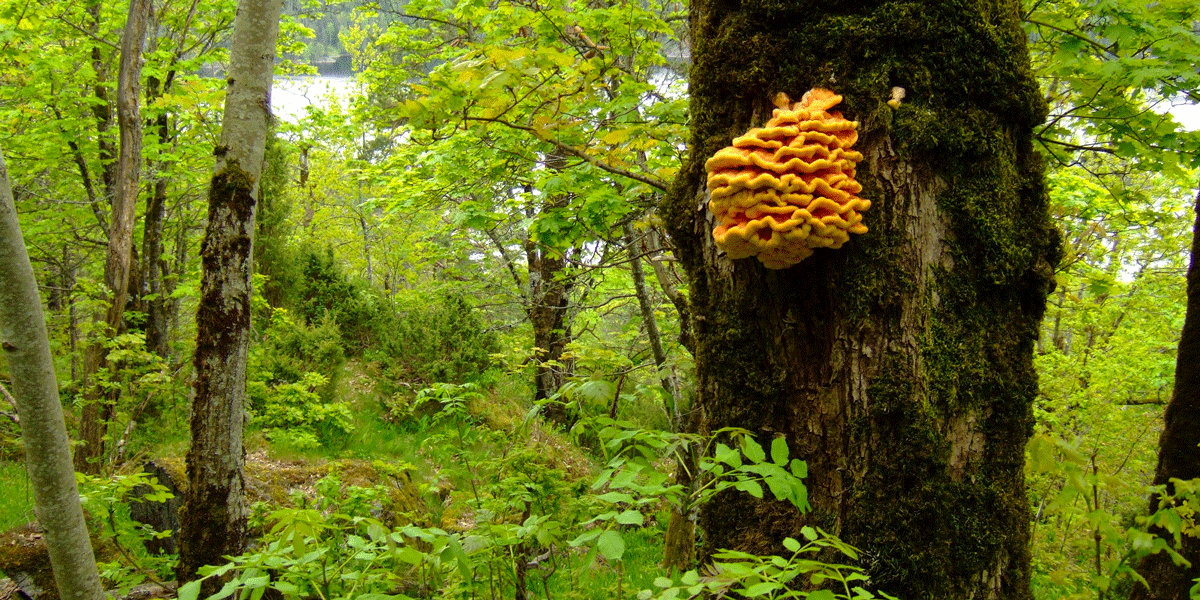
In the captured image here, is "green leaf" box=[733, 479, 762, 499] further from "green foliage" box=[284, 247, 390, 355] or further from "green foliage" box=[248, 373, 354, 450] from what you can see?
"green foliage" box=[284, 247, 390, 355]

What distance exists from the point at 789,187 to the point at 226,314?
3.29 meters

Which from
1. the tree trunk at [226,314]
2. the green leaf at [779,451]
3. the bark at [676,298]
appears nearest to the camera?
the green leaf at [779,451]

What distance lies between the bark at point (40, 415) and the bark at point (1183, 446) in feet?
15.0

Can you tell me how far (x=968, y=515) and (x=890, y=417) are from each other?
0.29 metres

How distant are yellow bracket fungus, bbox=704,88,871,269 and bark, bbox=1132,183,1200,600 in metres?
3.05

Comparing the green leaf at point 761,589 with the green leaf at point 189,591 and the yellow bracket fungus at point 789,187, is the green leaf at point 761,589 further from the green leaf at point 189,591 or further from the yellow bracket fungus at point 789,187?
the green leaf at point 189,591

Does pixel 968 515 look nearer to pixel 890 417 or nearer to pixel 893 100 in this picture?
pixel 890 417

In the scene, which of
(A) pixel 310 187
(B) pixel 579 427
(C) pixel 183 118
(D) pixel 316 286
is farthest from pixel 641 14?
(A) pixel 310 187

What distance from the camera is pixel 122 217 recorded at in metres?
5.11

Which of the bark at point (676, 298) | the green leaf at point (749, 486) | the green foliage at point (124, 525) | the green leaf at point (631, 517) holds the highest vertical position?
the bark at point (676, 298)

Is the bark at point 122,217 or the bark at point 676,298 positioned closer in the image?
the bark at point 676,298

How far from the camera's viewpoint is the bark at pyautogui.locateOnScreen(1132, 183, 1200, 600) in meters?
3.13

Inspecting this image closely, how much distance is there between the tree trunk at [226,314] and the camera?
3383 mm

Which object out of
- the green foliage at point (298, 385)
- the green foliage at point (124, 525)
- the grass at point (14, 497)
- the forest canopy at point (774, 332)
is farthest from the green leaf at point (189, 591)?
the green foliage at point (298, 385)
